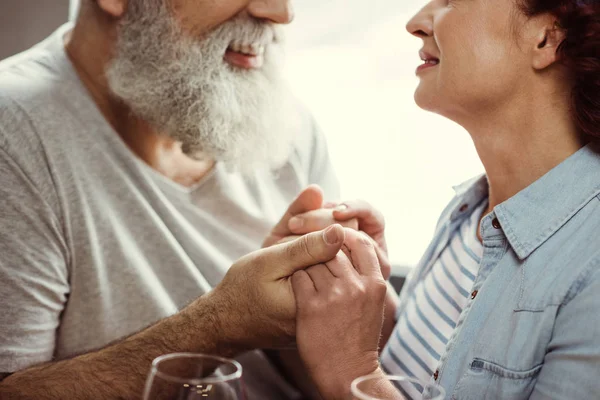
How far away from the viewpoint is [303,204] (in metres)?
1.44

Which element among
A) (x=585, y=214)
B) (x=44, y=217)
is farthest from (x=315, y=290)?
(x=44, y=217)

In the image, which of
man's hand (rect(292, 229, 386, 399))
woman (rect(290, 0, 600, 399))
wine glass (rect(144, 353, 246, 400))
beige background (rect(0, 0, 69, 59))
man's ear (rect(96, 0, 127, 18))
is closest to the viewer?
wine glass (rect(144, 353, 246, 400))

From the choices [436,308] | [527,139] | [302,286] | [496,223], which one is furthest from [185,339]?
[527,139]

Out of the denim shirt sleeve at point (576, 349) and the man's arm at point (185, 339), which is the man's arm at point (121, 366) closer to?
the man's arm at point (185, 339)

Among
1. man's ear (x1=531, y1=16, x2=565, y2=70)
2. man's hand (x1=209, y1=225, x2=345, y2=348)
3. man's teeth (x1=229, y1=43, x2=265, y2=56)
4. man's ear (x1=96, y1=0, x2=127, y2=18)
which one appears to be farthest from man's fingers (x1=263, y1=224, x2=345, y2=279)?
man's ear (x1=96, y1=0, x2=127, y2=18)

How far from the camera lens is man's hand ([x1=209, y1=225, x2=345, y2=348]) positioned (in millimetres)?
1144

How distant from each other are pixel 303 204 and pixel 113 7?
70cm

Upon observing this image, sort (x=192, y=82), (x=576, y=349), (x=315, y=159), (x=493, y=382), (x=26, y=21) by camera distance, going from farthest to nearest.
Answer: (x=26, y=21)
(x=315, y=159)
(x=192, y=82)
(x=493, y=382)
(x=576, y=349)

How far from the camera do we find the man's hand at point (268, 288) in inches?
45.0

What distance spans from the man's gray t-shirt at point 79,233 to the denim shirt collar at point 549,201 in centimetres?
74

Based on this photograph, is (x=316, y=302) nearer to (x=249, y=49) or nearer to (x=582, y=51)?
(x=582, y=51)

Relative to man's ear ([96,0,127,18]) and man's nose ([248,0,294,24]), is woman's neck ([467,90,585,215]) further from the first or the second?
man's ear ([96,0,127,18])

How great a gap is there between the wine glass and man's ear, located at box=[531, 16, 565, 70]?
0.82m

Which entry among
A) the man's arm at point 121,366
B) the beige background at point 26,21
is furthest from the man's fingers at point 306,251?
the beige background at point 26,21
